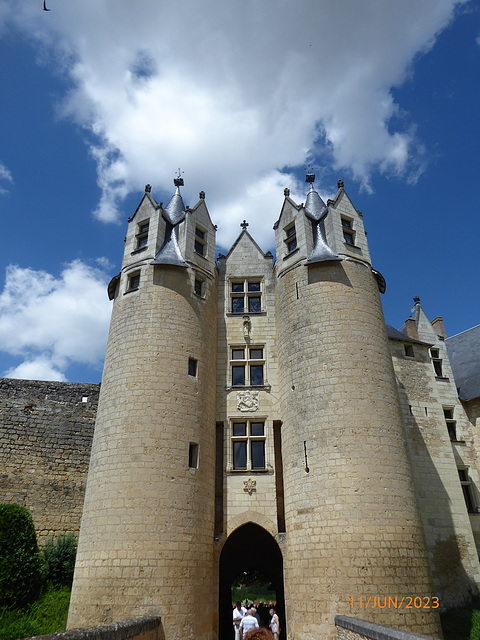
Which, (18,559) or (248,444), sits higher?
(248,444)

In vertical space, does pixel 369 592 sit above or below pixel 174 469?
below

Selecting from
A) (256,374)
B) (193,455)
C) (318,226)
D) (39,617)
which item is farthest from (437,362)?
(39,617)

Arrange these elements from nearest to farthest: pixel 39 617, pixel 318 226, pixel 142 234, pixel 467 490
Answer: pixel 39 617 < pixel 142 234 < pixel 318 226 < pixel 467 490

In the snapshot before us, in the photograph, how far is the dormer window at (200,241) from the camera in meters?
Answer: 18.3

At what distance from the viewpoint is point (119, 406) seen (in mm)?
14219

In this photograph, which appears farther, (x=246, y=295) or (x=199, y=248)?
(x=246, y=295)

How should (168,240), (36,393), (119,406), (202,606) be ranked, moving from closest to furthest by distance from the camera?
1. (202,606)
2. (119,406)
3. (168,240)
4. (36,393)

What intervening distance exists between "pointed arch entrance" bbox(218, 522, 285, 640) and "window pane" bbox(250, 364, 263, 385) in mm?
5378

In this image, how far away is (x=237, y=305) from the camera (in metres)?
18.8

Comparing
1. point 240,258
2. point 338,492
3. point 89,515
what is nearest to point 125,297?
point 240,258

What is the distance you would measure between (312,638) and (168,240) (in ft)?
44.5

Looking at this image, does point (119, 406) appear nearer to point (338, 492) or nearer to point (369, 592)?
point (338, 492)

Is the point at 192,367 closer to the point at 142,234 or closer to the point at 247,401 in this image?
the point at 247,401

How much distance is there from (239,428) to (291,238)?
769 centimetres
